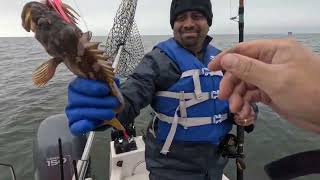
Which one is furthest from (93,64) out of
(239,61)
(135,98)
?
(135,98)

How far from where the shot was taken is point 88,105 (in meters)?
2.10

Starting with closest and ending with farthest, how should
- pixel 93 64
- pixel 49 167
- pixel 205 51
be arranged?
pixel 93 64 < pixel 205 51 < pixel 49 167

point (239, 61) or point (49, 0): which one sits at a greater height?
point (49, 0)

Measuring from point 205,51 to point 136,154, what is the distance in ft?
7.41

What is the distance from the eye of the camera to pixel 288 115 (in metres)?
1.53

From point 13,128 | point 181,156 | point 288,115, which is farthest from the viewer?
point 13,128

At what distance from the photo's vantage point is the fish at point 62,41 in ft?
5.25

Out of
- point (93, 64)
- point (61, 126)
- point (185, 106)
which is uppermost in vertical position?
point (93, 64)

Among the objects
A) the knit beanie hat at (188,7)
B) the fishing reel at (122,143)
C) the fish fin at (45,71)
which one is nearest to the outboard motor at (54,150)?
the fishing reel at (122,143)

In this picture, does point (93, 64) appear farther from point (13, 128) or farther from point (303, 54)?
point (13, 128)

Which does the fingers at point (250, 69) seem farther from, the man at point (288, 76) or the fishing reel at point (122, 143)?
the fishing reel at point (122, 143)

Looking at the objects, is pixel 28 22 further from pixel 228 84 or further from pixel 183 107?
pixel 183 107

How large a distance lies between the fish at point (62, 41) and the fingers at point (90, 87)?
46mm

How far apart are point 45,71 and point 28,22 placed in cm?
33
